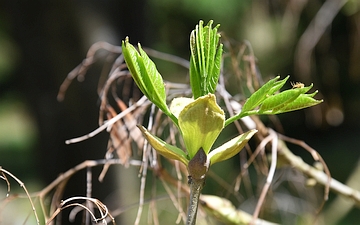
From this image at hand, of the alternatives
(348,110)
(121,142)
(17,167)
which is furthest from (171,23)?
(121,142)

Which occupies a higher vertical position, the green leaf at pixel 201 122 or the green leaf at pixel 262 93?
the green leaf at pixel 262 93

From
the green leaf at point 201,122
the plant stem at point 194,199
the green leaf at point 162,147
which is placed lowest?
the plant stem at point 194,199

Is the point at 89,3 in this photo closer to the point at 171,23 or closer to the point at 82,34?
the point at 82,34

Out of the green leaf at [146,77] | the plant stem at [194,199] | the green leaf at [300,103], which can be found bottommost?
the plant stem at [194,199]

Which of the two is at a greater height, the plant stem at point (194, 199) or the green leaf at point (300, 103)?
the green leaf at point (300, 103)
